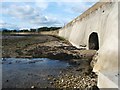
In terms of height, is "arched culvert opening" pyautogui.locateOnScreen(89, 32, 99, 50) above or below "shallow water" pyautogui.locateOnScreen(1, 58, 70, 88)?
above

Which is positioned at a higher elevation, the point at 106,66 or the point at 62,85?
the point at 106,66

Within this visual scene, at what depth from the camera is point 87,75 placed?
13727 millimetres

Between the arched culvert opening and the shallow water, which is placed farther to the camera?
the arched culvert opening

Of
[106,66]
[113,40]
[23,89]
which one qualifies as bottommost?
[23,89]

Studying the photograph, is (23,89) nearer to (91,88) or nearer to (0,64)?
(91,88)

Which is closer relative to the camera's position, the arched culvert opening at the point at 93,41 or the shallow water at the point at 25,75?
the shallow water at the point at 25,75

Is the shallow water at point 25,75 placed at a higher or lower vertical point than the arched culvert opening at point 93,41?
lower

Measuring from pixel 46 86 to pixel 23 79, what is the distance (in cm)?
190

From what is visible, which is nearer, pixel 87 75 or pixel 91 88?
pixel 91 88

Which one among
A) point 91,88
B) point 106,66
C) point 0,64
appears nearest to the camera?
point 91,88

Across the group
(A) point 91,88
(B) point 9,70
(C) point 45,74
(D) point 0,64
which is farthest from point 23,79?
(D) point 0,64

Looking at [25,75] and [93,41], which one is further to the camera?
[93,41]

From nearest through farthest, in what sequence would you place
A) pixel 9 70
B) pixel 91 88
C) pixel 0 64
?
pixel 91 88 → pixel 9 70 → pixel 0 64

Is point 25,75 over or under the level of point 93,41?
under
